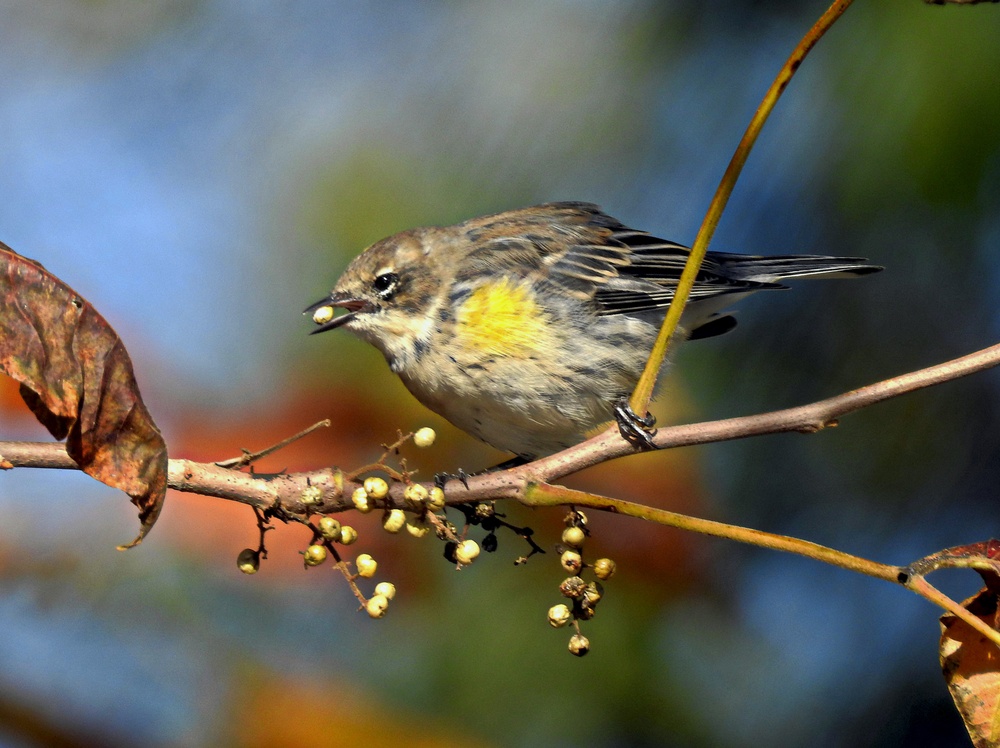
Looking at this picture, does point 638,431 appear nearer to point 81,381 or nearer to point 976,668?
point 976,668

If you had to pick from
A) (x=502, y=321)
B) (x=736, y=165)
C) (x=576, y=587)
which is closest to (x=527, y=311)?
(x=502, y=321)

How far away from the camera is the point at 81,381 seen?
825 mm

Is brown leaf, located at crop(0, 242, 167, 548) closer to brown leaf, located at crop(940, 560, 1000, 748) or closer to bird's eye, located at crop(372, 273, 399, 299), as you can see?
brown leaf, located at crop(940, 560, 1000, 748)

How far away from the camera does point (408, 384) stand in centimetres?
179

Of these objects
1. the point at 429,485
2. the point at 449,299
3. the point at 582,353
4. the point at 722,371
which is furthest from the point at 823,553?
the point at 722,371

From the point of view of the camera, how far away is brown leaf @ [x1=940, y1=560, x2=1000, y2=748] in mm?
837

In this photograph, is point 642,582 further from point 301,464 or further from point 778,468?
point 301,464

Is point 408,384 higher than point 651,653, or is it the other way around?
point 408,384

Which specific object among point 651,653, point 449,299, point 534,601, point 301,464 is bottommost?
point 651,653

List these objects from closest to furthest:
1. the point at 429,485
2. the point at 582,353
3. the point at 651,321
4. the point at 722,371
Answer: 1. the point at 429,485
2. the point at 582,353
3. the point at 651,321
4. the point at 722,371

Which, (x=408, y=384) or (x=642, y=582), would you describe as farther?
(x=642, y=582)

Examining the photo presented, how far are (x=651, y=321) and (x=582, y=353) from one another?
23 centimetres

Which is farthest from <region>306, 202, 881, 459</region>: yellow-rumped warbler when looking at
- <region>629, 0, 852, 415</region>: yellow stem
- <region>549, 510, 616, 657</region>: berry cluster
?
<region>629, 0, 852, 415</region>: yellow stem

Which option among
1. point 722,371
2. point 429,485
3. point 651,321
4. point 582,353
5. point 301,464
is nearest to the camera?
point 429,485
